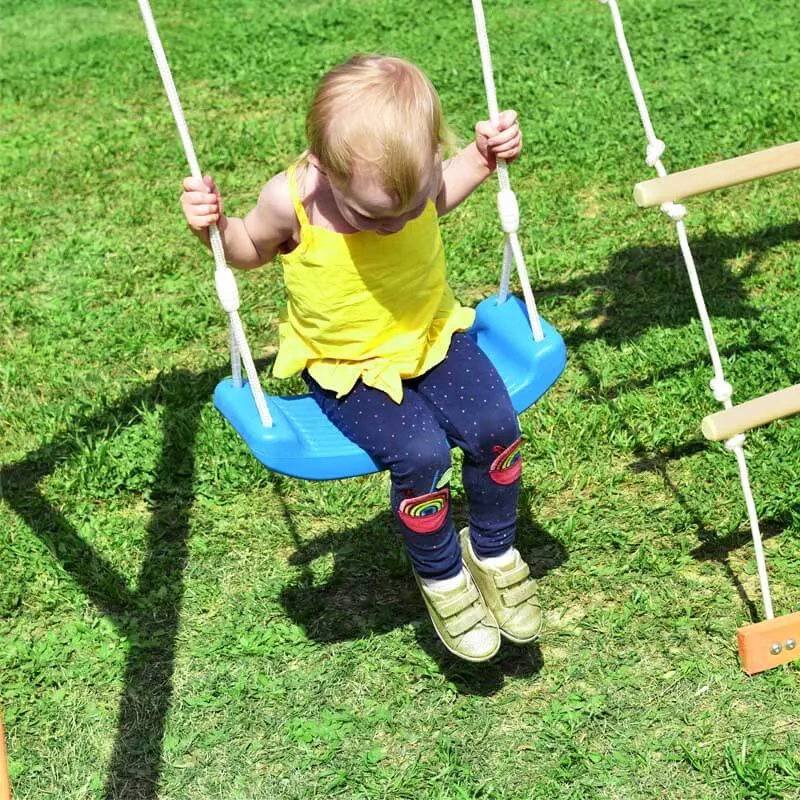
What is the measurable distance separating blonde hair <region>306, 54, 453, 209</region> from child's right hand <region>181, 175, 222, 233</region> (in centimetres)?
27

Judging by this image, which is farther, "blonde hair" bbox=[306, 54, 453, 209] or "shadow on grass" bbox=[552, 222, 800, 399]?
"shadow on grass" bbox=[552, 222, 800, 399]

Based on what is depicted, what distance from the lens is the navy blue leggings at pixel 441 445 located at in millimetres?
3055

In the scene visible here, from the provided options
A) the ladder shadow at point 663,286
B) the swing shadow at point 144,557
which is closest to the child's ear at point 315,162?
the swing shadow at point 144,557

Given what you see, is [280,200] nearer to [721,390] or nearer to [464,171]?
[464,171]

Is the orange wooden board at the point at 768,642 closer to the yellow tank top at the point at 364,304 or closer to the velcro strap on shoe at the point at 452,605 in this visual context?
the velcro strap on shoe at the point at 452,605

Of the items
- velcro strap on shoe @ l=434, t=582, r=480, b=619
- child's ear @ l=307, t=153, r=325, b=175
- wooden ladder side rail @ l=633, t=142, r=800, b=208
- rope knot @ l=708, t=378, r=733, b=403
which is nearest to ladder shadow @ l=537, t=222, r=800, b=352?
rope knot @ l=708, t=378, r=733, b=403

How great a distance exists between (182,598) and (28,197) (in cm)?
372

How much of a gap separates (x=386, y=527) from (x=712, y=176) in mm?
1558

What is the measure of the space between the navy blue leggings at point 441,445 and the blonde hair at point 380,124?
21.1 inches

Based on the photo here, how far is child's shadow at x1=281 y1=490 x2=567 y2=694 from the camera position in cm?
349

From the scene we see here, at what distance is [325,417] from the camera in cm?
321

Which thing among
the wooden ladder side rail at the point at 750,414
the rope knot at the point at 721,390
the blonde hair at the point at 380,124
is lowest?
the rope knot at the point at 721,390

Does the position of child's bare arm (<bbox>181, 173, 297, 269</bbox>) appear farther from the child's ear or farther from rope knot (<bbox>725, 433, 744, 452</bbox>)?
rope knot (<bbox>725, 433, 744, 452</bbox>)

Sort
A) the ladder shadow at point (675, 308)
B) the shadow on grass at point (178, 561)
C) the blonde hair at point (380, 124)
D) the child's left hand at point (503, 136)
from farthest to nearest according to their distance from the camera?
the ladder shadow at point (675, 308), the shadow on grass at point (178, 561), the child's left hand at point (503, 136), the blonde hair at point (380, 124)
